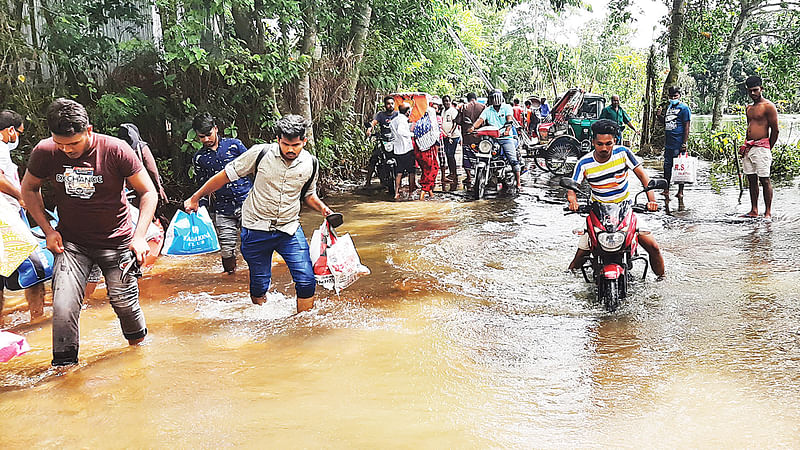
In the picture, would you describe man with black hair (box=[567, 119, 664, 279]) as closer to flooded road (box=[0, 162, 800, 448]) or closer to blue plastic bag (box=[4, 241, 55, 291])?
flooded road (box=[0, 162, 800, 448])

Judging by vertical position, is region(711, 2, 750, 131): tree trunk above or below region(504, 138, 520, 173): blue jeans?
above

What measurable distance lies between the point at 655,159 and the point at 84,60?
562 inches

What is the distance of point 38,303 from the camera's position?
5.44 meters

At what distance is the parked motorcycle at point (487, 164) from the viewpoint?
11281 millimetres

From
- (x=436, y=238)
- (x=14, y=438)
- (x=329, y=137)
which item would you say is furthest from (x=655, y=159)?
(x=14, y=438)

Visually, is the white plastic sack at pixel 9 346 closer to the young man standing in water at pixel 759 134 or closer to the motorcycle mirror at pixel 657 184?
the motorcycle mirror at pixel 657 184

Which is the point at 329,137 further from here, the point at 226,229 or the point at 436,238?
the point at 226,229

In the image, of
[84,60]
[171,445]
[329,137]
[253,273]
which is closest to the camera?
[171,445]

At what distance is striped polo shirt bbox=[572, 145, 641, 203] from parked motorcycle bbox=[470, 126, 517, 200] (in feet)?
19.2

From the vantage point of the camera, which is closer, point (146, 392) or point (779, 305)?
point (146, 392)

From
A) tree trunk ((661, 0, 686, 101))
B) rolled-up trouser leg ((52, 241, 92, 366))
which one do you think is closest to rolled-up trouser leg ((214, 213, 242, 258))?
rolled-up trouser leg ((52, 241, 92, 366))

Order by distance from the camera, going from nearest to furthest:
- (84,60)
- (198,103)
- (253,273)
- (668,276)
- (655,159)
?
(253,273), (668,276), (84,60), (198,103), (655,159)

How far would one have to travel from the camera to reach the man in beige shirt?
469 cm

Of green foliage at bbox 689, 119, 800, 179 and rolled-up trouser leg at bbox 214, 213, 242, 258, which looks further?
green foliage at bbox 689, 119, 800, 179
